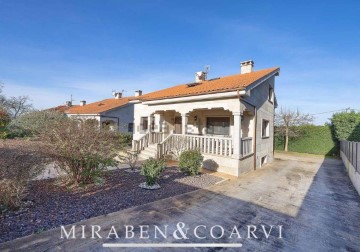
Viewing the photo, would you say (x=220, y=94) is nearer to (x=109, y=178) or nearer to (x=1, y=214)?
(x=109, y=178)

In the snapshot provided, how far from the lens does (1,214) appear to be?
4.40m

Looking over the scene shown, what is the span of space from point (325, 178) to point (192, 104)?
7.57m

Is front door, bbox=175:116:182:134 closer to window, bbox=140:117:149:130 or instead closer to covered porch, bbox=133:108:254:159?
covered porch, bbox=133:108:254:159

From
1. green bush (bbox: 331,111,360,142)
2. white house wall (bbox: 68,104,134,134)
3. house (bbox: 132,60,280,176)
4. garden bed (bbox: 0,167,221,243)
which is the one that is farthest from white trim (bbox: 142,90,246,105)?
green bush (bbox: 331,111,360,142)

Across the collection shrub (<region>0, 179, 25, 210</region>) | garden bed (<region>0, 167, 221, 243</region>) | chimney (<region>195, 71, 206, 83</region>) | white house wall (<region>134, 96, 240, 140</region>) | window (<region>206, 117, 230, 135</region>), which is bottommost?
garden bed (<region>0, 167, 221, 243</region>)

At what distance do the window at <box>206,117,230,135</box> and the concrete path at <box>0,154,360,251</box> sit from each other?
557 cm

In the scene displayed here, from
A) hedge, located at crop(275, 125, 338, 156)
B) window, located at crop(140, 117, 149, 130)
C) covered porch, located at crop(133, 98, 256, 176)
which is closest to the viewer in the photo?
covered porch, located at crop(133, 98, 256, 176)

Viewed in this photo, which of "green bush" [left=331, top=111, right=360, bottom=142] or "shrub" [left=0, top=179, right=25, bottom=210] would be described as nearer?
"shrub" [left=0, top=179, right=25, bottom=210]

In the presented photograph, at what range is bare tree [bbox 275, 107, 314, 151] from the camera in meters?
22.3

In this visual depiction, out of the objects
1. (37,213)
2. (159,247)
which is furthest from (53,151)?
(159,247)

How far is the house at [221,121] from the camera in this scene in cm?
979

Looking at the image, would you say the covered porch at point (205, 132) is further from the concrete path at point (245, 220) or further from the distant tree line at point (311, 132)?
the distant tree line at point (311, 132)

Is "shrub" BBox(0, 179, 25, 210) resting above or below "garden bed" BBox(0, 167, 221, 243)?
above

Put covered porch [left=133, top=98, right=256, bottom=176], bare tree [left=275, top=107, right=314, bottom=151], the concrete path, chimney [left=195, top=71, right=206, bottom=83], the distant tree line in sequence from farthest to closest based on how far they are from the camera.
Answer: bare tree [left=275, top=107, right=314, bottom=151] → the distant tree line → chimney [left=195, top=71, right=206, bottom=83] → covered porch [left=133, top=98, right=256, bottom=176] → the concrete path
